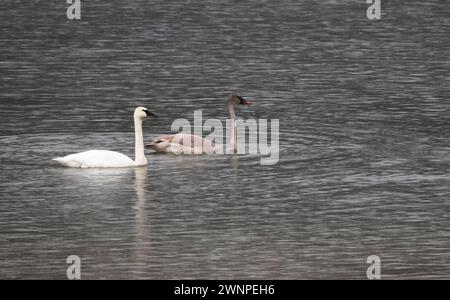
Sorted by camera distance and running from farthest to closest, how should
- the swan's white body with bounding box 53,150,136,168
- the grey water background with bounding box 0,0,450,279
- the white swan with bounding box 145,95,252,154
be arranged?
the white swan with bounding box 145,95,252,154 < the swan's white body with bounding box 53,150,136,168 < the grey water background with bounding box 0,0,450,279

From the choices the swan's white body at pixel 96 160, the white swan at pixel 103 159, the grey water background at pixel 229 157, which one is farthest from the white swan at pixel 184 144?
the swan's white body at pixel 96 160

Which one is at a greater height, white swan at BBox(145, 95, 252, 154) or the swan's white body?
white swan at BBox(145, 95, 252, 154)

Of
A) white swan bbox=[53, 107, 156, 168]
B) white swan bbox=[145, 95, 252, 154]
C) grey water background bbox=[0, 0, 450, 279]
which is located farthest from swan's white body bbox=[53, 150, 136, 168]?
white swan bbox=[145, 95, 252, 154]

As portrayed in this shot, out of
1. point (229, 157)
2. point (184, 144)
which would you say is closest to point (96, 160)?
point (184, 144)

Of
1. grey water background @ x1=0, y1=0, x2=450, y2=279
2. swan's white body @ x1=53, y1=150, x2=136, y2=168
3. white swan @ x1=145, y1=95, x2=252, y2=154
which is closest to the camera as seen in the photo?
grey water background @ x1=0, y1=0, x2=450, y2=279

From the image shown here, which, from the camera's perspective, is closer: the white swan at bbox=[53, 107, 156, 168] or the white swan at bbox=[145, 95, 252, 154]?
the white swan at bbox=[53, 107, 156, 168]

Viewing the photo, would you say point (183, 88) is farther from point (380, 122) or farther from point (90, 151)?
point (90, 151)

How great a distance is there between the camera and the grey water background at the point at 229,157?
41.2 feet

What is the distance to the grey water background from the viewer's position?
12.5 metres

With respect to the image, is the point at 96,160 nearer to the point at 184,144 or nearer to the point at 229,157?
the point at 184,144

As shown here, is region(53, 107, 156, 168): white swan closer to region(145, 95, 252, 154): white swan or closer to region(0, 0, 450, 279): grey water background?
region(0, 0, 450, 279): grey water background
